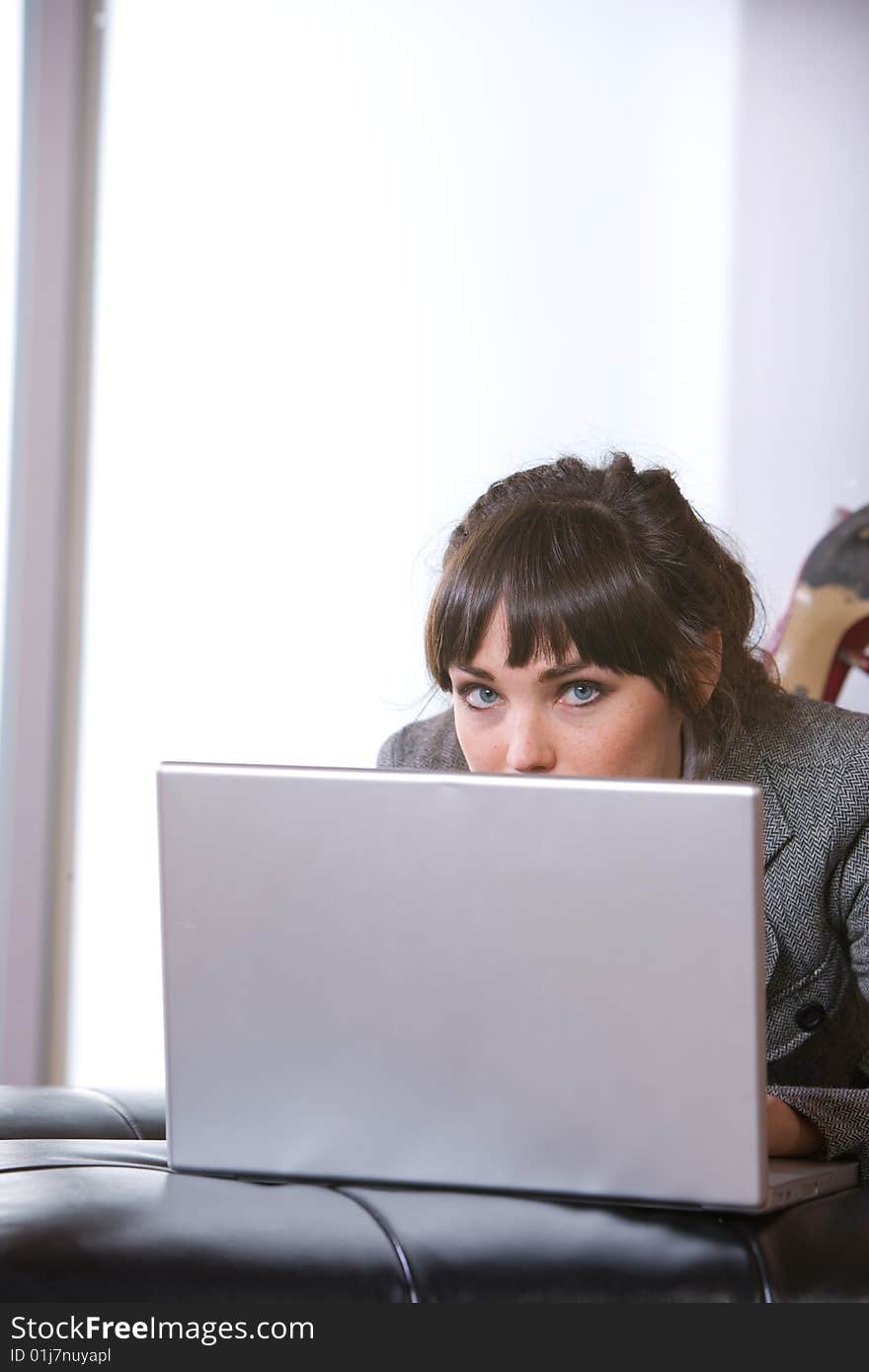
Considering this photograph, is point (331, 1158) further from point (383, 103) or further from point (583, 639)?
point (383, 103)

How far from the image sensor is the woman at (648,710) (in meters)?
1.38

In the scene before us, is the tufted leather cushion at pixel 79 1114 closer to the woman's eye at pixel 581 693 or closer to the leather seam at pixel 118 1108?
the leather seam at pixel 118 1108

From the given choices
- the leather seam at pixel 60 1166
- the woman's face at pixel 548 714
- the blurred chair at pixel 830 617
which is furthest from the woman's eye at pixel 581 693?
the blurred chair at pixel 830 617

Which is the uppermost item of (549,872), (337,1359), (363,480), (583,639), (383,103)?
(383,103)

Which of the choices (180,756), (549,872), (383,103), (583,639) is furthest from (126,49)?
(549,872)

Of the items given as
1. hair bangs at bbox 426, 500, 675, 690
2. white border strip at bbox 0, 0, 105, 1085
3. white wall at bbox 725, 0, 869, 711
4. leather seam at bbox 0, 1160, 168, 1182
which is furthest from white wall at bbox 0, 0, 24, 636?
leather seam at bbox 0, 1160, 168, 1182

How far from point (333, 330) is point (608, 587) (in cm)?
160

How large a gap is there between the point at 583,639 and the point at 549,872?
0.50m

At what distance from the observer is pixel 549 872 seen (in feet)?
2.92

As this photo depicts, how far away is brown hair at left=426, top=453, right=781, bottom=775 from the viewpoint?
1381 millimetres

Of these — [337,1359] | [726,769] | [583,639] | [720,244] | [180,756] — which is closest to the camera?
[337,1359]

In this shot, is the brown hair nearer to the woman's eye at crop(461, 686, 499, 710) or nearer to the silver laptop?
the woman's eye at crop(461, 686, 499, 710)

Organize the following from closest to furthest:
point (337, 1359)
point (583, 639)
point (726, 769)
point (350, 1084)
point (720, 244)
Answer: point (337, 1359)
point (350, 1084)
point (583, 639)
point (726, 769)
point (720, 244)

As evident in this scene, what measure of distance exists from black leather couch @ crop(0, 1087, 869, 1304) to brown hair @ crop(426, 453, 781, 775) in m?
0.56
